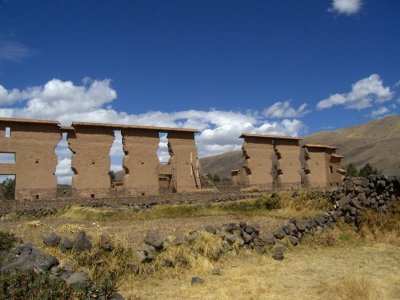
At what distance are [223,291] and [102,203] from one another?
18.4 m

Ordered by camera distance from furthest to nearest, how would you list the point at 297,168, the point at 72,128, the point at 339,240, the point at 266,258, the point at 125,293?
the point at 297,168, the point at 72,128, the point at 339,240, the point at 266,258, the point at 125,293

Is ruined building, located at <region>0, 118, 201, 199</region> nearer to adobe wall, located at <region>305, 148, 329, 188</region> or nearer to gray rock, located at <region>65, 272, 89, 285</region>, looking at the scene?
adobe wall, located at <region>305, 148, 329, 188</region>

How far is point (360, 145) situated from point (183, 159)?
115 meters

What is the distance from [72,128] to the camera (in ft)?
100

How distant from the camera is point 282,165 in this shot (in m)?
39.1

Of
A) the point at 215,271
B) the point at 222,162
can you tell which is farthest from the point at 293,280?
the point at 222,162

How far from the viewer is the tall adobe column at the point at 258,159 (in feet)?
120

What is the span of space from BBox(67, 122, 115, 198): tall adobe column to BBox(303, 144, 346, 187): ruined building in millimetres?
20872

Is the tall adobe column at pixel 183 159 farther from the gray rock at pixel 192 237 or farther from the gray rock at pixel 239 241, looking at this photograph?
the gray rock at pixel 192 237

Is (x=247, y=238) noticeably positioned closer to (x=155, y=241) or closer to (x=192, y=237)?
(x=192, y=237)

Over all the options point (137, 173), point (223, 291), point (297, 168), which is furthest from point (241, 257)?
point (297, 168)

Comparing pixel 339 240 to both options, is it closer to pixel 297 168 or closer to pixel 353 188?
pixel 353 188

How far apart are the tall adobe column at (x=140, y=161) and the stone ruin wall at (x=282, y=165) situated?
28.1 ft

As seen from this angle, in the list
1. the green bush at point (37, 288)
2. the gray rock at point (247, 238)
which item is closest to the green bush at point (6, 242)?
the green bush at point (37, 288)
